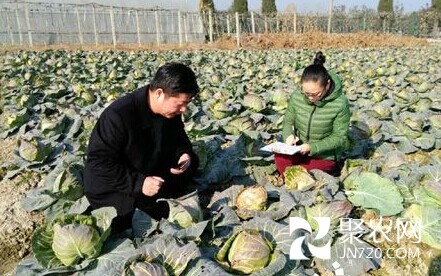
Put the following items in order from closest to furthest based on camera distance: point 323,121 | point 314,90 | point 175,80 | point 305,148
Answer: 1. point 175,80
2. point 314,90
3. point 305,148
4. point 323,121

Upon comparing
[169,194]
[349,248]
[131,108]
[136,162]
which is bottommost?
[349,248]

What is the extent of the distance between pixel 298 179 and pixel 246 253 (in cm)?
114

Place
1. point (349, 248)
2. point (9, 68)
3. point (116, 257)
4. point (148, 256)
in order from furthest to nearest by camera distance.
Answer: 1. point (9, 68)
2. point (349, 248)
3. point (116, 257)
4. point (148, 256)

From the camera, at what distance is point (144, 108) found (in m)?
3.08

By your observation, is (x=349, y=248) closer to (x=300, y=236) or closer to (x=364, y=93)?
(x=300, y=236)

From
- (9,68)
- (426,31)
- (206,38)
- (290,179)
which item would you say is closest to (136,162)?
(290,179)

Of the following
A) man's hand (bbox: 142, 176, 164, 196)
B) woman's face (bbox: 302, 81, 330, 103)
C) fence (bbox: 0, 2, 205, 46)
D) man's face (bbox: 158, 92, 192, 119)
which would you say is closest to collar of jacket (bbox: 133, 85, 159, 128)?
man's face (bbox: 158, 92, 192, 119)

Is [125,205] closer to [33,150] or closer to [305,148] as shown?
[33,150]

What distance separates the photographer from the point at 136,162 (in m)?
3.19

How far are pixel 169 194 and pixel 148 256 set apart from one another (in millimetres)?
1108

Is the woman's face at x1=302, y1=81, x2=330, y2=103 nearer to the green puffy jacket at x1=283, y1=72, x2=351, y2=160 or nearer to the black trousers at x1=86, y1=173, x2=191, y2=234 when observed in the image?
the green puffy jacket at x1=283, y1=72, x2=351, y2=160

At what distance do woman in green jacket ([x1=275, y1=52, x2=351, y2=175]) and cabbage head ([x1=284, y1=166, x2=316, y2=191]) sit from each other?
1.65 feet

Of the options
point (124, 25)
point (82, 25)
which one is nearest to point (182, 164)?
point (82, 25)

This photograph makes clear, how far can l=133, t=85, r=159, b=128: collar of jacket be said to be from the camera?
3064 millimetres
